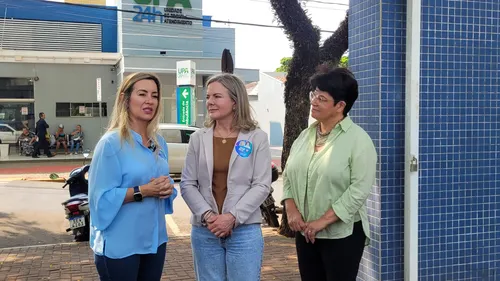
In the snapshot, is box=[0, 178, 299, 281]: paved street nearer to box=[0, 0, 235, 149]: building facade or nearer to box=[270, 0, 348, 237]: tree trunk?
box=[270, 0, 348, 237]: tree trunk

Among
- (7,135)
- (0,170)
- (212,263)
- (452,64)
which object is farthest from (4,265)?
(7,135)

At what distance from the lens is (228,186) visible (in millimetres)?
2844

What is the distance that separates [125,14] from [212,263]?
21350 mm

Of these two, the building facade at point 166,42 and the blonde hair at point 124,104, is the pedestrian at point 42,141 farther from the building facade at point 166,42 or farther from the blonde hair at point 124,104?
the blonde hair at point 124,104

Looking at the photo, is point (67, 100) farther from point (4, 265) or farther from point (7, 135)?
point (4, 265)

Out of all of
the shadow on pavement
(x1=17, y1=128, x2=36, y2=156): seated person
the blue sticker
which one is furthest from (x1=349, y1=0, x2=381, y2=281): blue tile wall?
(x1=17, y1=128, x2=36, y2=156): seated person

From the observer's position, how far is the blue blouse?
260cm

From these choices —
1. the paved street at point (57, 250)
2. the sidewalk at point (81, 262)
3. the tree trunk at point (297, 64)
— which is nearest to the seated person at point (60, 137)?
the paved street at point (57, 250)

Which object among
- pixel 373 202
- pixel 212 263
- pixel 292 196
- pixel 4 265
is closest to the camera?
pixel 212 263

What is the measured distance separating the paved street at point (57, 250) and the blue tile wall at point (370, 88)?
1.44 meters

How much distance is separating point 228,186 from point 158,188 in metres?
0.43

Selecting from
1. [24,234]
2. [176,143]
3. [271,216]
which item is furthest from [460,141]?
[176,143]

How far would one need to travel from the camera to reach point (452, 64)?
3.99 meters

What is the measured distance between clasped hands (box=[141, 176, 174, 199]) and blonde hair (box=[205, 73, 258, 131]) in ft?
1.89
